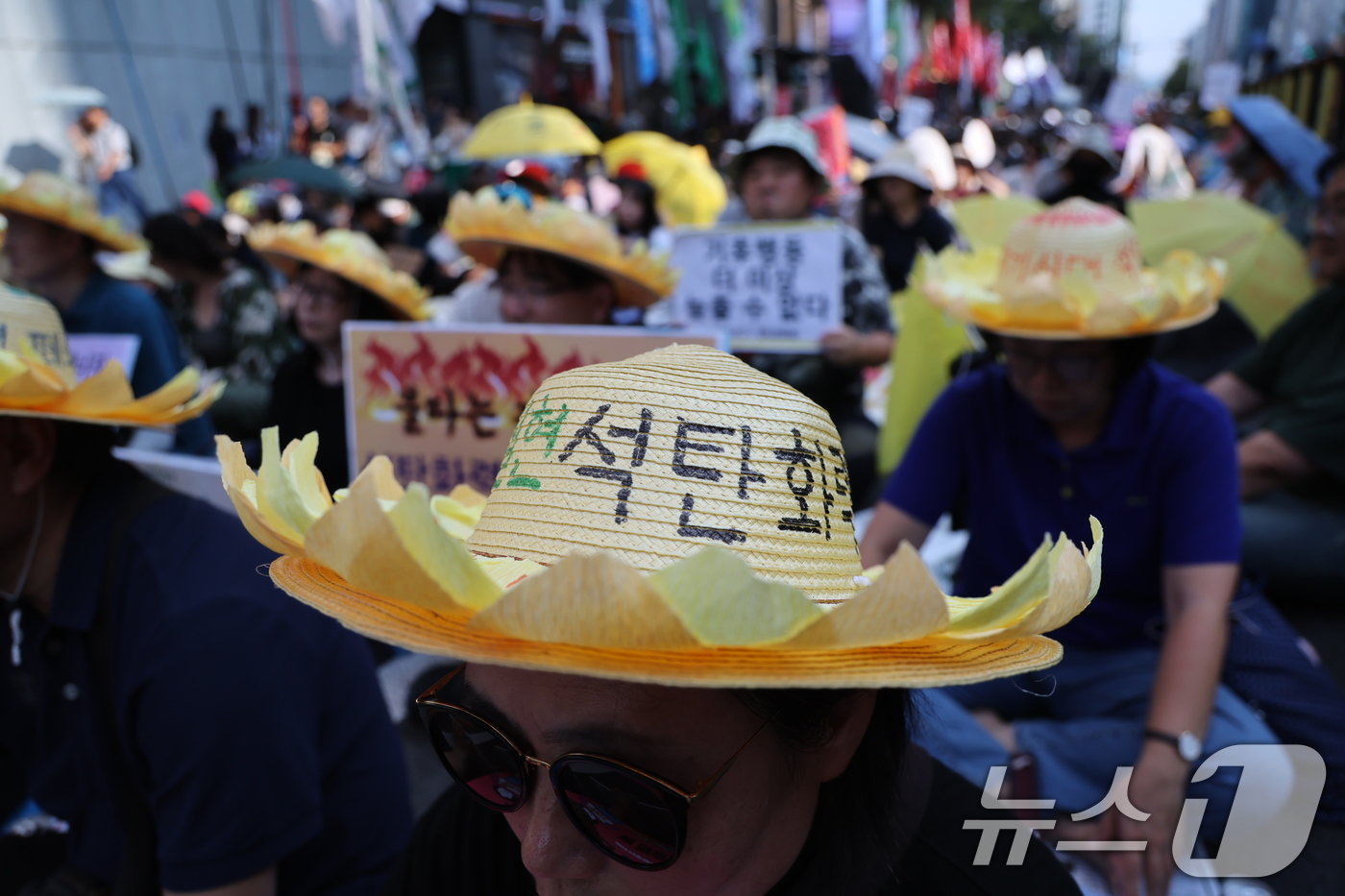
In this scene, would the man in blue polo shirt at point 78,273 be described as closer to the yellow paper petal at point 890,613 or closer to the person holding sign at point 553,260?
the person holding sign at point 553,260

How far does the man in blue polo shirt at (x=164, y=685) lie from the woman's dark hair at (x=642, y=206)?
6.26m

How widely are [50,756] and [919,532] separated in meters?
2.14

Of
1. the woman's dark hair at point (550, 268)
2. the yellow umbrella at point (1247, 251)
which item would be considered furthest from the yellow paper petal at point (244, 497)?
the yellow umbrella at point (1247, 251)

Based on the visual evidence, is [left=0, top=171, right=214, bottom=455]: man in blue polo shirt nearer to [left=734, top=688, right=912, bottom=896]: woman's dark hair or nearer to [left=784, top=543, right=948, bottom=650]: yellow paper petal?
[left=734, top=688, right=912, bottom=896]: woman's dark hair

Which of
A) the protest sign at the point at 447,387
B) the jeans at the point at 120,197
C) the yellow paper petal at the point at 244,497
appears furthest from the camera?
the jeans at the point at 120,197

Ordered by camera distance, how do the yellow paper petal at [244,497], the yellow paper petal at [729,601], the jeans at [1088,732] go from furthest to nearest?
the jeans at [1088,732] < the yellow paper petal at [244,497] < the yellow paper petal at [729,601]

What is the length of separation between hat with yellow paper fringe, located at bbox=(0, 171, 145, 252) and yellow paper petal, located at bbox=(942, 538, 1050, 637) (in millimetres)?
4793

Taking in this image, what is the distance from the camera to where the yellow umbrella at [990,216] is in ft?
16.6

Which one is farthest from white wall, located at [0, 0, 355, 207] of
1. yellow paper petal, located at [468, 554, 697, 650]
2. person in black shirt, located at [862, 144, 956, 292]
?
yellow paper petal, located at [468, 554, 697, 650]

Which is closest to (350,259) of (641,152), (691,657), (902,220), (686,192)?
(691,657)

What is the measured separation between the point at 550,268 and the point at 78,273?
8.78 ft

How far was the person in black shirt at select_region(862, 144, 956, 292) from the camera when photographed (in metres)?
7.00

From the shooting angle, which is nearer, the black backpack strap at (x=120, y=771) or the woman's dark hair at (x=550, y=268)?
the black backpack strap at (x=120, y=771)

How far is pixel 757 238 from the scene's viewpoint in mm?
4367
